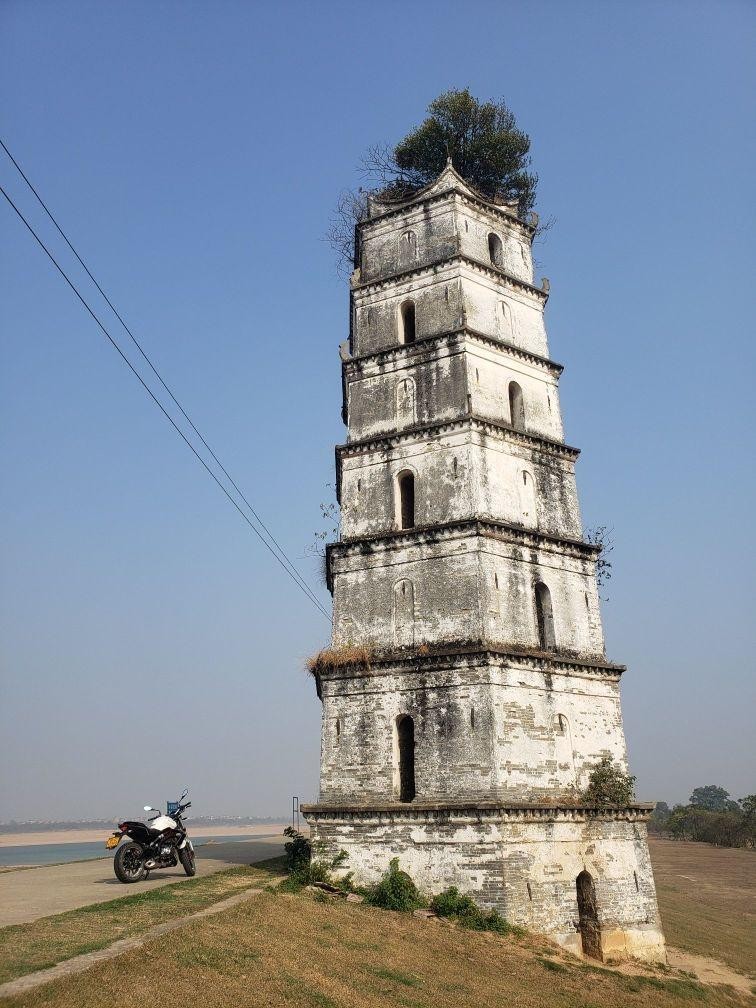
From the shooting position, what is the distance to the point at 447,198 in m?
22.7

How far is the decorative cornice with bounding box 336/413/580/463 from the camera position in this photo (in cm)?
1922

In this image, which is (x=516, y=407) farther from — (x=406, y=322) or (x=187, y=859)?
(x=187, y=859)

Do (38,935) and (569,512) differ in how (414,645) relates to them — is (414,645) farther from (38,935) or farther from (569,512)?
(38,935)

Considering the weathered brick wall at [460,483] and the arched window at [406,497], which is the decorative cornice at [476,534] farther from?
the arched window at [406,497]

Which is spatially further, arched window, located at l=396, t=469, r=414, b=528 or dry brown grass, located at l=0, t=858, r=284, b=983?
arched window, located at l=396, t=469, r=414, b=528

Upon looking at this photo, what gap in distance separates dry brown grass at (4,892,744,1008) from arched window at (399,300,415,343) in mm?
Result: 15080

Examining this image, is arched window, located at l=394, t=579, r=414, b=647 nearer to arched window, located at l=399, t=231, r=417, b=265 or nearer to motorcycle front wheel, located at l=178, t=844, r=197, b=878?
motorcycle front wheel, located at l=178, t=844, r=197, b=878

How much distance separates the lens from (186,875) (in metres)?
16.1

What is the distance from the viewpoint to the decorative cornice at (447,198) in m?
22.8

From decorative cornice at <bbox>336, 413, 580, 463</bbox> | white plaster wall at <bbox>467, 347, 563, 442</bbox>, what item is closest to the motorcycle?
decorative cornice at <bbox>336, 413, 580, 463</bbox>

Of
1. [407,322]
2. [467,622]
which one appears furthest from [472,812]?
[407,322]

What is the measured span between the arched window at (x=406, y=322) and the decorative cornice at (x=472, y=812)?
42.7 ft

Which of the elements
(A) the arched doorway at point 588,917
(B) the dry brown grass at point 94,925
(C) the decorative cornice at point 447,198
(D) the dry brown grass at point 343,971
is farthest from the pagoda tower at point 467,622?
(B) the dry brown grass at point 94,925

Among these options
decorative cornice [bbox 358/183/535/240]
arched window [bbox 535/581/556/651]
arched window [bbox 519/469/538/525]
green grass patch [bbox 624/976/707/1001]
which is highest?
decorative cornice [bbox 358/183/535/240]
